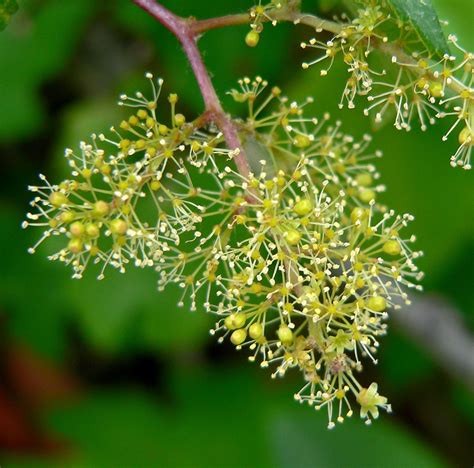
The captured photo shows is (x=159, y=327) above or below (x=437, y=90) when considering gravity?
below

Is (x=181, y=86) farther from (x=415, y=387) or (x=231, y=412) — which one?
(x=415, y=387)

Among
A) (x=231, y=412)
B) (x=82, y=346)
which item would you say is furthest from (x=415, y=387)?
(x=82, y=346)

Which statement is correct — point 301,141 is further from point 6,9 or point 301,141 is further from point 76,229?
point 6,9

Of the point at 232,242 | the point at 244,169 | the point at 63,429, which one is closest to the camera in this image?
the point at 244,169

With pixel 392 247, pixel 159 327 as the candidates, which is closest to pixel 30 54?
pixel 159 327

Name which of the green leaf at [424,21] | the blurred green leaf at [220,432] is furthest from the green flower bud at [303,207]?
the blurred green leaf at [220,432]

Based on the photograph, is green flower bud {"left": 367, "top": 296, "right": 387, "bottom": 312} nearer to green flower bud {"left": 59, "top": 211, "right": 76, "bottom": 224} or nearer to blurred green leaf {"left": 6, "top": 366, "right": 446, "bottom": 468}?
green flower bud {"left": 59, "top": 211, "right": 76, "bottom": 224}
